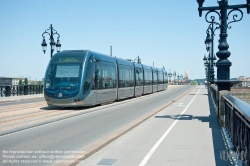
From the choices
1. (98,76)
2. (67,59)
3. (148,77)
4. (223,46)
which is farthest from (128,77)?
(223,46)

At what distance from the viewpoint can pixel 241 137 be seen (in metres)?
5.98

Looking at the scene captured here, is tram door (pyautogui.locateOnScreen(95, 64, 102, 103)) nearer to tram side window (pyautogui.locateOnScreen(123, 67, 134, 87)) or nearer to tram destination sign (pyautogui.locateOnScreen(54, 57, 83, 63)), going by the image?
tram destination sign (pyautogui.locateOnScreen(54, 57, 83, 63))

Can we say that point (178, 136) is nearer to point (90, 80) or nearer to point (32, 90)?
point (90, 80)

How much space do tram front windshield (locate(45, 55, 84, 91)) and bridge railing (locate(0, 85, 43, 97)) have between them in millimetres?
14690

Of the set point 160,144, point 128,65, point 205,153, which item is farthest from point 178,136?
point 128,65

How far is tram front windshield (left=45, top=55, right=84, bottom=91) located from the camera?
17922mm

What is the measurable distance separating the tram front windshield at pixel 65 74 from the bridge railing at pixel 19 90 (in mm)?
14690

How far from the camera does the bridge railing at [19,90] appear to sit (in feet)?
103

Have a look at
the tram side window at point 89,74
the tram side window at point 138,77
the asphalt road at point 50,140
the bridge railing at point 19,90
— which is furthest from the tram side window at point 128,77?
the asphalt road at point 50,140

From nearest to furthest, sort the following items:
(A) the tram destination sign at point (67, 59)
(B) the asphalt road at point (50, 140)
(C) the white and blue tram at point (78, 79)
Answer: (B) the asphalt road at point (50, 140), (C) the white and blue tram at point (78, 79), (A) the tram destination sign at point (67, 59)

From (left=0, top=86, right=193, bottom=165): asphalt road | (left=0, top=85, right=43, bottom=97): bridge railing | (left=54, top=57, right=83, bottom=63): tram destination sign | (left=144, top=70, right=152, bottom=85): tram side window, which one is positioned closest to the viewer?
(left=0, top=86, right=193, bottom=165): asphalt road

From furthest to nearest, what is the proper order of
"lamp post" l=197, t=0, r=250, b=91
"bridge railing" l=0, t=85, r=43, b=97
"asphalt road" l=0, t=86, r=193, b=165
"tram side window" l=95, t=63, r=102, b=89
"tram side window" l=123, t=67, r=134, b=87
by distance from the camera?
"bridge railing" l=0, t=85, r=43, b=97 < "tram side window" l=123, t=67, r=134, b=87 < "tram side window" l=95, t=63, r=102, b=89 < "lamp post" l=197, t=0, r=250, b=91 < "asphalt road" l=0, t=86, r=193, b=165

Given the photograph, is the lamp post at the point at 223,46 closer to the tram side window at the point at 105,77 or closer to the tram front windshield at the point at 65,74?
the tram front windshield at the point at 65,74

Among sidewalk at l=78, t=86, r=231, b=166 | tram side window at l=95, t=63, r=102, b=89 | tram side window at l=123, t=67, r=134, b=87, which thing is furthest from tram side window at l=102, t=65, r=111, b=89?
sidewalk at l=78, t=86, r=231, b=166
